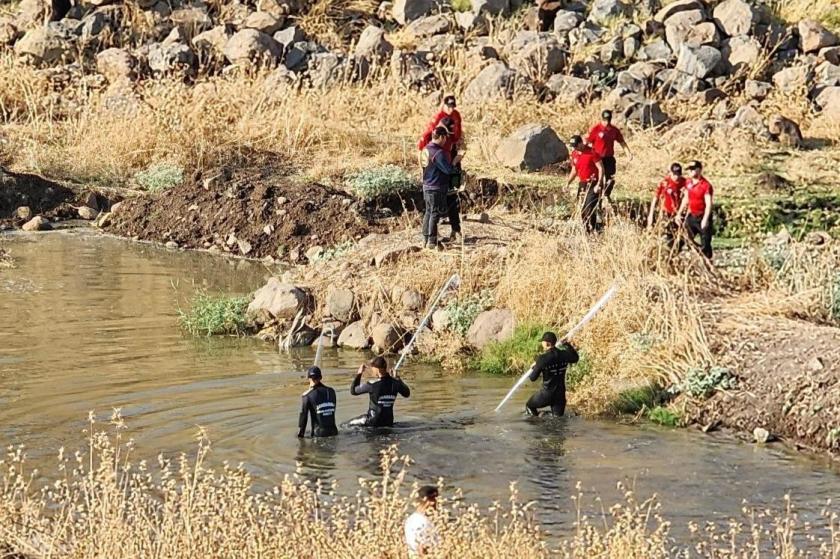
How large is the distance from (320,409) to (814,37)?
24.3 meters

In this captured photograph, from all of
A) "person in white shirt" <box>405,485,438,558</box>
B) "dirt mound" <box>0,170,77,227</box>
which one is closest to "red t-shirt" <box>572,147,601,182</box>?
"dirt mound" <box>0,170,77,227</box>

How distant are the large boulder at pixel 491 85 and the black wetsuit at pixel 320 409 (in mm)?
17585

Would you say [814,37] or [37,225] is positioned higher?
[814,37]

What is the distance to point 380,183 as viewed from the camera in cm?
2611

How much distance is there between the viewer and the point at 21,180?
1109 inches

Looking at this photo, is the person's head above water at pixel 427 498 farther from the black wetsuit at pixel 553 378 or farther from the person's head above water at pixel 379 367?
the black wetsuit at pixel 553 378

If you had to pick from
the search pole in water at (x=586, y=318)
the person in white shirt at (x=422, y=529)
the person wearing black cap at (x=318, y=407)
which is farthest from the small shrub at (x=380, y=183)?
the person in white shirt at (x=422, y=529)

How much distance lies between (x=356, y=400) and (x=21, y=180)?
13.2m

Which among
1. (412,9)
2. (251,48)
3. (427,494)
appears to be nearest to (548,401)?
(427,494)

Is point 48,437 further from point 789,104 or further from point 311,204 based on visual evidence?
point 789,104

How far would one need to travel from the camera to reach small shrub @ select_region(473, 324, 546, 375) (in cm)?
1830

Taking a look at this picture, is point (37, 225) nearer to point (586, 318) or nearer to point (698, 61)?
point (586, 318)

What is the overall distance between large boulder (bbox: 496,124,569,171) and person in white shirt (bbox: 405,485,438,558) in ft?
60.7

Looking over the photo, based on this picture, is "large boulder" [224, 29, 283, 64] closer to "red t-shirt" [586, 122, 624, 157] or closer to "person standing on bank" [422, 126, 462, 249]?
"red t-shirt" [586, 122, 624, 157]
